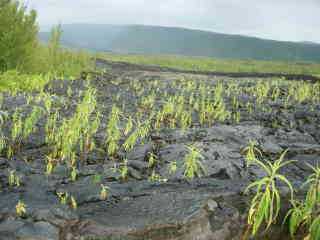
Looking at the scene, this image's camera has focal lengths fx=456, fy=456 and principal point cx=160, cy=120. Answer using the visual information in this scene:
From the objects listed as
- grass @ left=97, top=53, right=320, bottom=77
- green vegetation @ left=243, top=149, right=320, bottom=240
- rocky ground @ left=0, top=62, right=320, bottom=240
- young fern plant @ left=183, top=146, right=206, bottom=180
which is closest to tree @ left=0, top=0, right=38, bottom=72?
rocky ground @ left=0, top=62, right=320, bottom=240

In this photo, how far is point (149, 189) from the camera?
552cm

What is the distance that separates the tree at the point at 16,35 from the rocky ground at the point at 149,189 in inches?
325

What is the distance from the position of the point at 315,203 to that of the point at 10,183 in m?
3.53

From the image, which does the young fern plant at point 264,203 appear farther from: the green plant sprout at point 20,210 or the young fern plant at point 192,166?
the green plant sprout at point 20,210

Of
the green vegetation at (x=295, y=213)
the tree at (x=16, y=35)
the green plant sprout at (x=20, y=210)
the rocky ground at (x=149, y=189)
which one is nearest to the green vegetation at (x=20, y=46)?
the tree at (x=16, y=35)

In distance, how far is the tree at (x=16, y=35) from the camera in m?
15.7

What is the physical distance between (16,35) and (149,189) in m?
12.0

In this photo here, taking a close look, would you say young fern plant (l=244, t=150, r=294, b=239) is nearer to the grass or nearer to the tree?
the tree

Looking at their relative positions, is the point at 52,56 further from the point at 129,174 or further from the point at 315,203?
the point at 315,203

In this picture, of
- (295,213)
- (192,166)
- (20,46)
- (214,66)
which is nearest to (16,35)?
(20,46)

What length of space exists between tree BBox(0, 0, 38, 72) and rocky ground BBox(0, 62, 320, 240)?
325 inches

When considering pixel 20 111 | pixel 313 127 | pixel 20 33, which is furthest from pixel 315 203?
pixel 20 33

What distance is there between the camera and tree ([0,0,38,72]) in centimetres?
1570

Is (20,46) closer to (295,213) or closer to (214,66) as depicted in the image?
(295,213)
